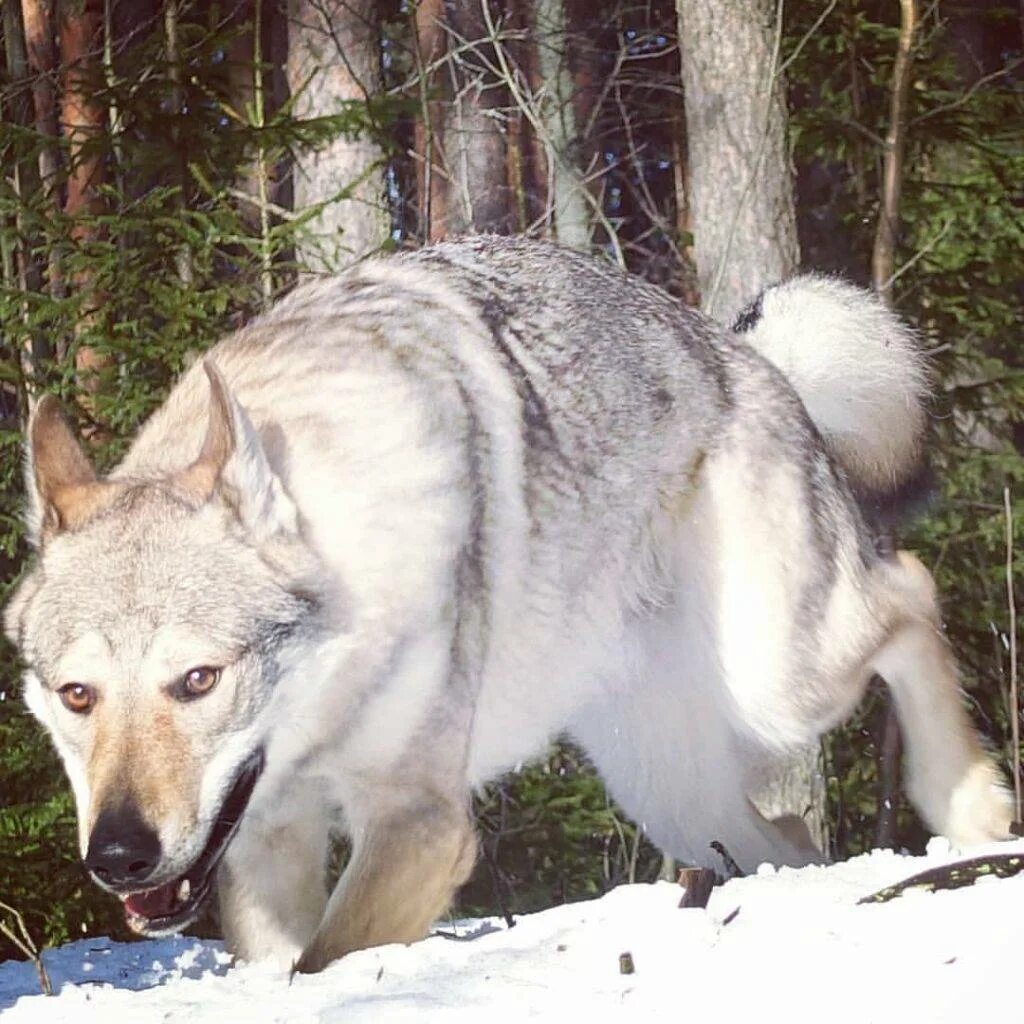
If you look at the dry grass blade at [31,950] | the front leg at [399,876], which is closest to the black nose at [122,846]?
the dry grass blade at [31,950]

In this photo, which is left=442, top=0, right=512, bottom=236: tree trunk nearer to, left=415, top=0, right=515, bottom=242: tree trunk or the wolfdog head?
left=415, top=0, right=515, bottom=242: tree trunk

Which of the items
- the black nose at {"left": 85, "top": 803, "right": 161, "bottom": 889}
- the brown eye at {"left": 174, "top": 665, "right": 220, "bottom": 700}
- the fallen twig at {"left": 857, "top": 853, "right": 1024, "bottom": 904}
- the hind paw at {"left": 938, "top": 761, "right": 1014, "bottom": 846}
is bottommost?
the hind paw at {"left": 938, "top": 761, "right": 1014, "bottom": 846}

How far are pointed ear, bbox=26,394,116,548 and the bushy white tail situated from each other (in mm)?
2504

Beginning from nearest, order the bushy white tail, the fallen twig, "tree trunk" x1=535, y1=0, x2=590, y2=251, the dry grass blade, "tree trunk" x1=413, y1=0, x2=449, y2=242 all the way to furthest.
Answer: the fallen twig
the dry grass blade
the bushy white tail
"tree trunk" x1=413, y1=0, x2=449, y2=242
"tree trunk" x1=535, y1=0, x2=590, y2=251

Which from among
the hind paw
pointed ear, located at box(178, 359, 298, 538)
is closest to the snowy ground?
pointed ear, located at box(178, 359, 298, 538)

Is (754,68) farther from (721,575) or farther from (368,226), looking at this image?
(721,575)

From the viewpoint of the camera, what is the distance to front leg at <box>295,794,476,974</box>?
3.70 meters

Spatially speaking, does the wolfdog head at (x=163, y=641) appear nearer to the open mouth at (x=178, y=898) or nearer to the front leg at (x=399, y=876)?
the open mouth at (x=178, y=898)

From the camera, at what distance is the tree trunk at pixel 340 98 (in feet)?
25.9

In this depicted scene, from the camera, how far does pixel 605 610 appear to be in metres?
4.63

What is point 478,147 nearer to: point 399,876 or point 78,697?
point 399,876

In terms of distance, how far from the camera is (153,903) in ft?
11.0

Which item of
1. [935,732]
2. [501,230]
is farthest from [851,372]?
[501,230]

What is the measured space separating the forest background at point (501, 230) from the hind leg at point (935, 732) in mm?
732
